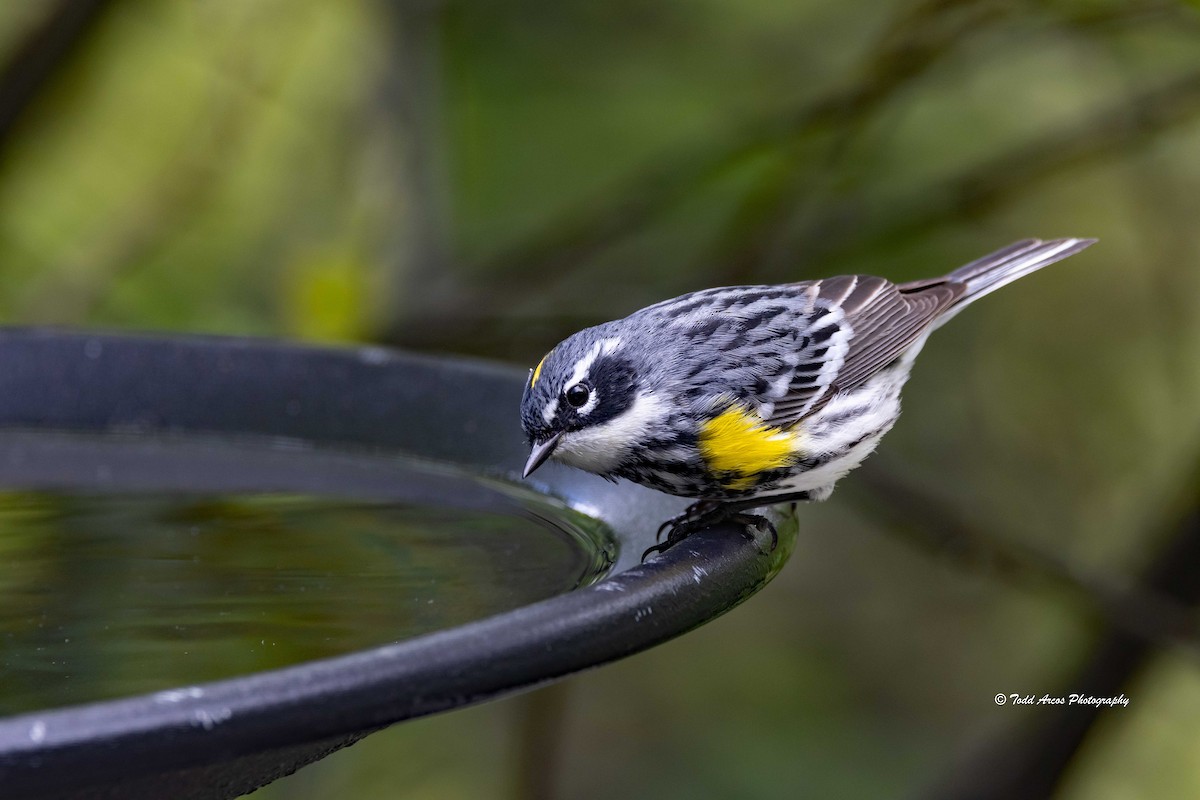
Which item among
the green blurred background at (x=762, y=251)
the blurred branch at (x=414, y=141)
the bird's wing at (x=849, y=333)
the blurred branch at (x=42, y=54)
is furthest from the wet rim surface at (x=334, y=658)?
the blurred branch at (x=42, y=54)

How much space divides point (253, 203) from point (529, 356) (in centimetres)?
198

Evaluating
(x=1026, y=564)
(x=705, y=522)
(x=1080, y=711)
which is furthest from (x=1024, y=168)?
(x=705, y=522)

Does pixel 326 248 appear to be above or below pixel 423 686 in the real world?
below

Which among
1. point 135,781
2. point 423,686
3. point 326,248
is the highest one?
point 423,686

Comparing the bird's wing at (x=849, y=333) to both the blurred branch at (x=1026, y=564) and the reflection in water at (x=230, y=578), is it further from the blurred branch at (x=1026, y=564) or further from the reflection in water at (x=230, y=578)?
the blurred branch at (x=1026, y=564)

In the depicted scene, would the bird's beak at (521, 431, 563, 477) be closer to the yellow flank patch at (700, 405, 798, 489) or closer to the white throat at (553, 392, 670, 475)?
the white throat at (553, 392, 670, 475)

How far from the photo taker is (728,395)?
9.36 ft

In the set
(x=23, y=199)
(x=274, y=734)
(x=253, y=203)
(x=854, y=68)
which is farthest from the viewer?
Result: (x=253, y=203)

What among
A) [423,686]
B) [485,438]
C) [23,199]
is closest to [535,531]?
[485,438]

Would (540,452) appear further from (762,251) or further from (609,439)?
(762,251)

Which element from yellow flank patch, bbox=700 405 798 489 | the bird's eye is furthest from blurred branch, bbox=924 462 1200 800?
the bird's eye

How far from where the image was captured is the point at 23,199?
5.45 m

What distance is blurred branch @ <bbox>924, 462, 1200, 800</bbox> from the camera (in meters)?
4.49

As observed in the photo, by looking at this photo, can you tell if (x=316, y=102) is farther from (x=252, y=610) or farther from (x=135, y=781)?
(x=135, y=781)
